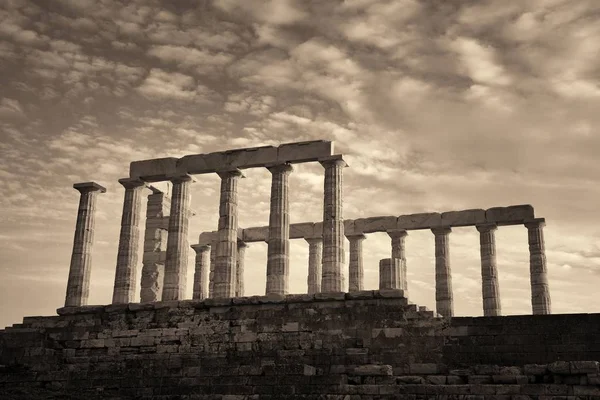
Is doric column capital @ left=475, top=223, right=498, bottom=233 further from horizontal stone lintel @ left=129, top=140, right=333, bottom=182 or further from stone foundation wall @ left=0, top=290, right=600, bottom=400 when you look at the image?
stone foundation wall @ left=0, top=290, right=600, bottom=400

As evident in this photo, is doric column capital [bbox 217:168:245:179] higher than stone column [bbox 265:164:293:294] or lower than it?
higher

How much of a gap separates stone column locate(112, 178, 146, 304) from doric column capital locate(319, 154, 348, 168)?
36.2 ft

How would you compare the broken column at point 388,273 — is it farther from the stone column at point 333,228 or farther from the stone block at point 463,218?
the stone block at point 463,218

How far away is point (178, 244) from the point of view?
1507 inches

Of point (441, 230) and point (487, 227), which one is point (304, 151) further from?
point (487, 227)

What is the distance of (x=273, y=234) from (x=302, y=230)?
36.9 feet

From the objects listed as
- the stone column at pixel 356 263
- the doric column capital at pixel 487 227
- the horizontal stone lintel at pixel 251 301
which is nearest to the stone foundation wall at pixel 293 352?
the horizontal stone lintel at pixel 251 301

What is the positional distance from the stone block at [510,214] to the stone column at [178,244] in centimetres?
1819

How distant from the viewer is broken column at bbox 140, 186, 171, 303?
4341 cm

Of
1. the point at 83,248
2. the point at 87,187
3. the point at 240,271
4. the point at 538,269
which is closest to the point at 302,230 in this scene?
the point at 240,271

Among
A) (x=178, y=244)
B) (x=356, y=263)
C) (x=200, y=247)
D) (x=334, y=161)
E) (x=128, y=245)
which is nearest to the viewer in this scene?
(x=334, y=161)

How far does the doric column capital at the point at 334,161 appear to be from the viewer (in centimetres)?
3575

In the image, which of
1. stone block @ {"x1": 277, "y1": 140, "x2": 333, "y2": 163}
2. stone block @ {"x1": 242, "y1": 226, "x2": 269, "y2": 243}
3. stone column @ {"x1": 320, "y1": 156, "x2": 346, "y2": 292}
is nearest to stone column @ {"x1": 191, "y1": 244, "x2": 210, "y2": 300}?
stone block @ {"x1": 242, "y1": 226, "x2": 269, "y2": 243}

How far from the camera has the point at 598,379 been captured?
19.1m
